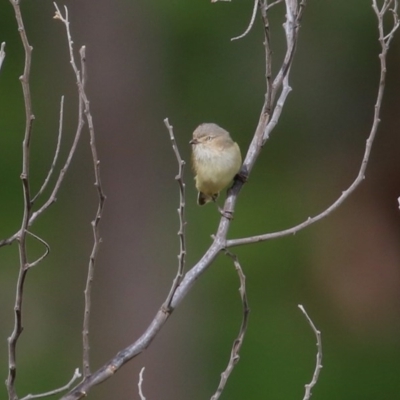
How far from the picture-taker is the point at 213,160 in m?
4.67

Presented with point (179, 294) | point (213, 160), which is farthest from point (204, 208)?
point (179, 294)

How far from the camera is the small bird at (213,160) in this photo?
4.55m

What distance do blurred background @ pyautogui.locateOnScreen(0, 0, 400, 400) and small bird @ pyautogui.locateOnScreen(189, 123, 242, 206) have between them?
180 inches

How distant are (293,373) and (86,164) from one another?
2547 mm

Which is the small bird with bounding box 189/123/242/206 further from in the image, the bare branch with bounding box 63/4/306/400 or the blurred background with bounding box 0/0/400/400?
the blurred background with bounding box 0/0/400/400

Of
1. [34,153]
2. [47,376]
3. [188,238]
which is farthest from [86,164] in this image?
[47,376]

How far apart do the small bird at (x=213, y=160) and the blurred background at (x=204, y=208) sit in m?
4.58

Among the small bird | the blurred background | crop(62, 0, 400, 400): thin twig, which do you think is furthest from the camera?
the blurred background

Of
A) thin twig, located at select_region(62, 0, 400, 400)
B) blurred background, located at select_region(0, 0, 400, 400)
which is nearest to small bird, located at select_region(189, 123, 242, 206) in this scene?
thin twig, located at select_region(62, 0, 400, 400)

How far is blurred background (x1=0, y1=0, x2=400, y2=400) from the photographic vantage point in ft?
31.4

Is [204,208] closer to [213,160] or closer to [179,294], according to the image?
[213,160]

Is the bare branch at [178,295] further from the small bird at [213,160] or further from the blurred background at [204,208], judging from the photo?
the blurred background at [204,208]

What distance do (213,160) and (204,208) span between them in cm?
515

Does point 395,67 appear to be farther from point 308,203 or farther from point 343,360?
point 343,360
